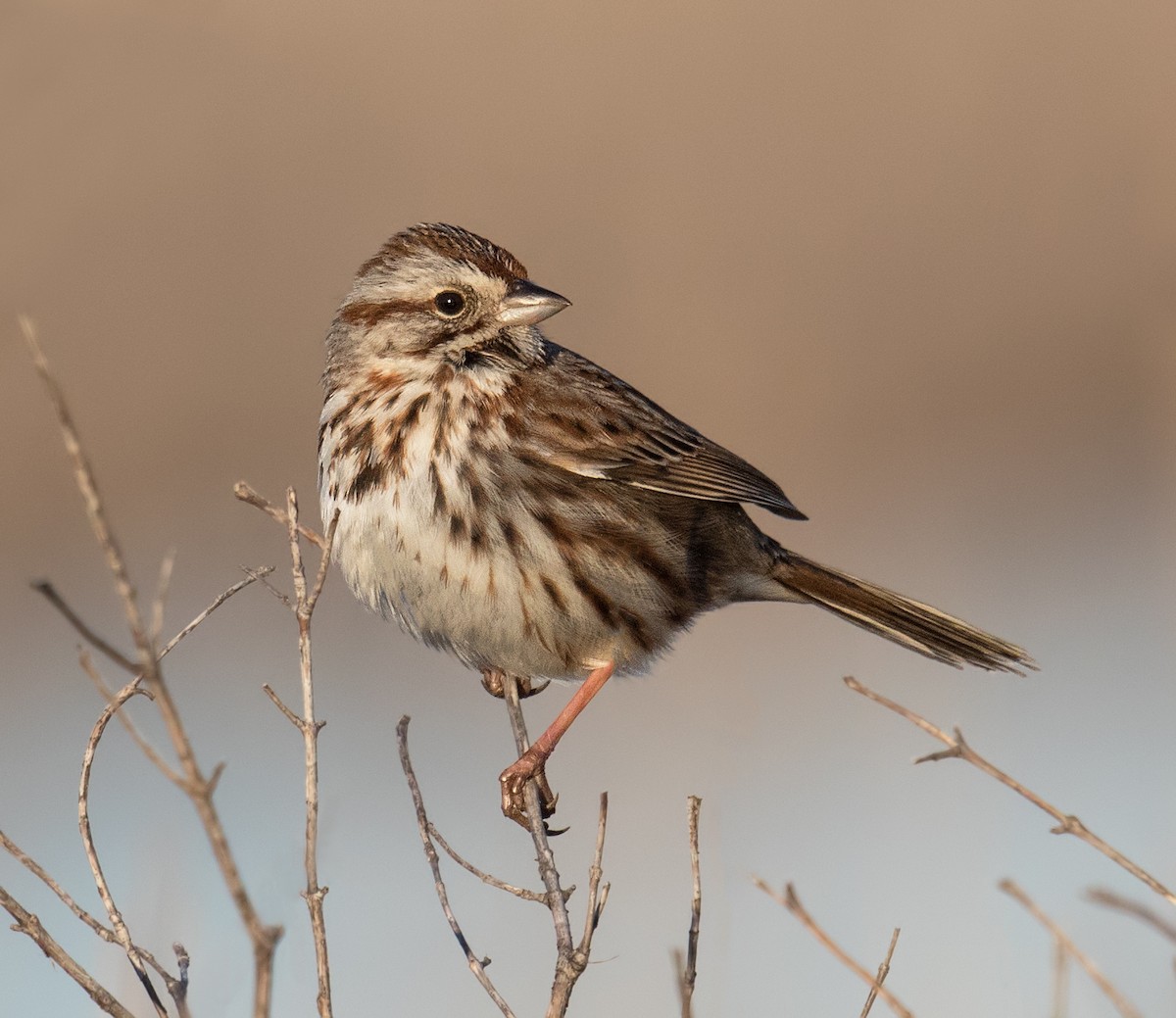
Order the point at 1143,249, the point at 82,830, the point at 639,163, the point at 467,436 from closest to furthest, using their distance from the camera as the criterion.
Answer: the point at 82,830 → the point at 467,436 → the point at 1143,249 → the point at 639,163

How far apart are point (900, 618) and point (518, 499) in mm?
1120

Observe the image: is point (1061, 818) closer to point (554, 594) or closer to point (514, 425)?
point (554, 594)

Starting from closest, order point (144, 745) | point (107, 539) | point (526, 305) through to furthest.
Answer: point (107, 539), point (144, 745), point (526, 305)

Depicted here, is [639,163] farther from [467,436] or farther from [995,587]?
[467,436]

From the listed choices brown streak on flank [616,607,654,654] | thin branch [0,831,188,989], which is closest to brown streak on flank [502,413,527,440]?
brown streak on flank [616,607,654,654]

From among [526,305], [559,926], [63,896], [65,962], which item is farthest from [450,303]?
[65,962]

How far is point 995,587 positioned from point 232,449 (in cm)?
320

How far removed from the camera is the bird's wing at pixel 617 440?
13.0ft

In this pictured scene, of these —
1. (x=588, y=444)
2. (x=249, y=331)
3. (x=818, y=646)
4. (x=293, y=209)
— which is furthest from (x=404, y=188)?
(x=588, y=444)

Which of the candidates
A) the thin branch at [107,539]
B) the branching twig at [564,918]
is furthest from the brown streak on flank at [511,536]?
the thin branch at [107,539]

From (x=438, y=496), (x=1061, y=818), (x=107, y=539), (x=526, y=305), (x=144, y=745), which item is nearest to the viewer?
(x=107, y=539)

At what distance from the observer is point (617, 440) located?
410cm

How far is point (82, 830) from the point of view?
264 centimetres

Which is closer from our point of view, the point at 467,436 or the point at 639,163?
the point at 467,436
